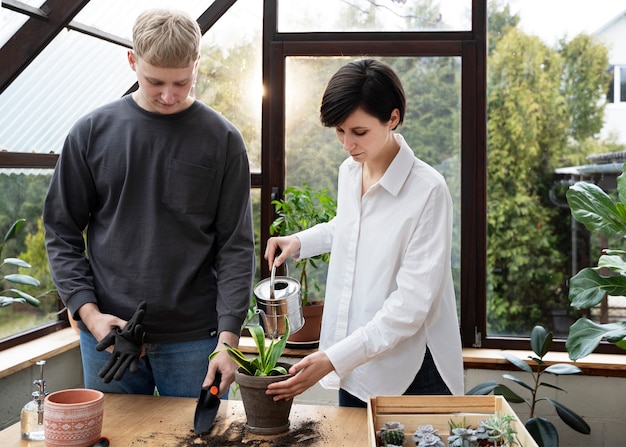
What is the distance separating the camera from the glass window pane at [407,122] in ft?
12.4

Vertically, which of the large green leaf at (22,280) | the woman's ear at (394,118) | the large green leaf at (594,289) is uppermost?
the woman's ear at (394,118)

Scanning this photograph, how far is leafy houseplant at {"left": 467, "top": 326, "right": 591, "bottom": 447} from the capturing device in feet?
10.2

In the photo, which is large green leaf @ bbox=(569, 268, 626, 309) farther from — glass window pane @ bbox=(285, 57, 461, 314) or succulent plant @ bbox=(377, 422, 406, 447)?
succulent plant @ bbox=(377, 422, 406, 447)

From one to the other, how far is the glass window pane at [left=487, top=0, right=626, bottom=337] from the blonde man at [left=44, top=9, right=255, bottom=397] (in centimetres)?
205

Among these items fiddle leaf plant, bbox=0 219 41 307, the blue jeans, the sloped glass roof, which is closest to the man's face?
the blue jeans

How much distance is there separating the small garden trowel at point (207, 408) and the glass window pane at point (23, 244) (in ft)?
5.43

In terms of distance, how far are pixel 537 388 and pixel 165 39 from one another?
7.83 ft

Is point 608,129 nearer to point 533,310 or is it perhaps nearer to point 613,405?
point 533,310

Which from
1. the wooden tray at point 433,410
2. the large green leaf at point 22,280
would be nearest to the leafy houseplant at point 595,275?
the wooden tray at point 433,410

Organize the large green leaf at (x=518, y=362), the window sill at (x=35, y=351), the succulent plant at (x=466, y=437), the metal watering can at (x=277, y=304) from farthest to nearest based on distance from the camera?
the large green leaf at (x=518, y=362) < the window sill at (x=35, y=351) < the metal watering can at (x=277, y=304) < the succulent plant at (x=466, y=437)

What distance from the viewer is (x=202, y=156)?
2.00m

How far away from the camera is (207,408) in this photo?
1.77m

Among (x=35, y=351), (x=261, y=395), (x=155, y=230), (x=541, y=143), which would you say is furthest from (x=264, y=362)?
(x=541, y=143)

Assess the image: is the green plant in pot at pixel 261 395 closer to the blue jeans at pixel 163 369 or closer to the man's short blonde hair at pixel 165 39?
the blue jeans at pixel 163 369
